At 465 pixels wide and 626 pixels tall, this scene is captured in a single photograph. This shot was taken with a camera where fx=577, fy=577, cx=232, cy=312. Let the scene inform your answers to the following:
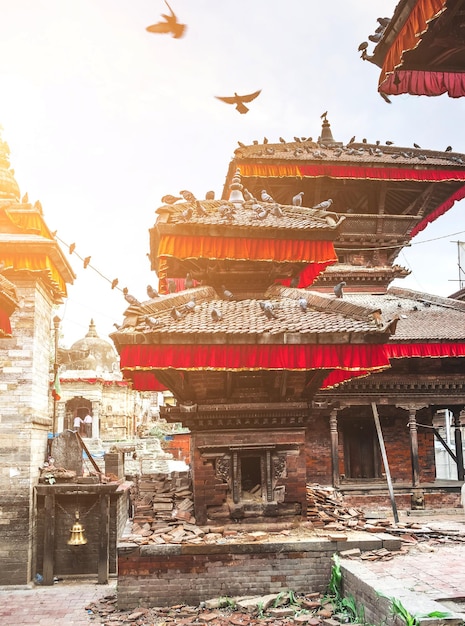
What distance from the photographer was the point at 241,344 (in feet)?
29.8

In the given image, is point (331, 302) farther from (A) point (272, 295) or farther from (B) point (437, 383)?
(B) point (437, 383)

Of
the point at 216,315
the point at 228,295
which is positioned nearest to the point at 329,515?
the point at 216,315

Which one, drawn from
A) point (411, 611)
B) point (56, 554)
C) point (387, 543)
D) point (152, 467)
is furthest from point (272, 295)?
point (152, 467)

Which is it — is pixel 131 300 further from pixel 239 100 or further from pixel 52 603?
pixel 52 603

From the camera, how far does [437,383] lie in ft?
54.8

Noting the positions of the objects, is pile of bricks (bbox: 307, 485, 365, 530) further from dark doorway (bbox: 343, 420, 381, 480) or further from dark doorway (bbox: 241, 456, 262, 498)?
dark doorway (bbox: 343, 420, 381, 480)

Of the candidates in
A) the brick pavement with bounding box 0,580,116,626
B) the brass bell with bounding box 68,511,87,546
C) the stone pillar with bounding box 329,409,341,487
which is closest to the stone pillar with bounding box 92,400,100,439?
the stone pillar with bounding box 329,409,341,487

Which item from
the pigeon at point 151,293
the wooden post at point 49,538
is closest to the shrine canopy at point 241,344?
the pigeon at point 151,293

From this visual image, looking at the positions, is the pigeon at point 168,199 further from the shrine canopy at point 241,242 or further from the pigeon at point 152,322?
the pigeon at point 152,322

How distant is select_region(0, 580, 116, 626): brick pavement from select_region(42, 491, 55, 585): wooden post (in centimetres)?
30

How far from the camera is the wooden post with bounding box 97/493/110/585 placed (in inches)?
540

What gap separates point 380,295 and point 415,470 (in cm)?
574

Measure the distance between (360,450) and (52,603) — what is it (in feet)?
33.7

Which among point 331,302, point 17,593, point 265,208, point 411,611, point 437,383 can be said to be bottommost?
point 17,593
